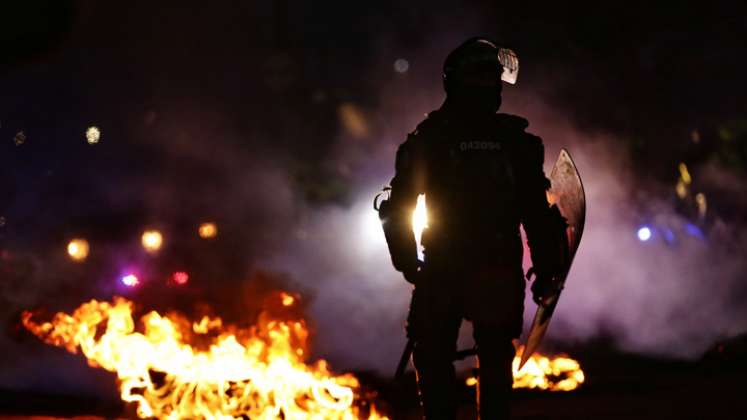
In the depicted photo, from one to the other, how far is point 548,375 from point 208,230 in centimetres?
944

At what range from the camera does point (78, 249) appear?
14.3 m

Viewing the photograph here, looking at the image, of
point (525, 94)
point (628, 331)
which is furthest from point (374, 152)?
point (628, 331)

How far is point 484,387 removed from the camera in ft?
8.23

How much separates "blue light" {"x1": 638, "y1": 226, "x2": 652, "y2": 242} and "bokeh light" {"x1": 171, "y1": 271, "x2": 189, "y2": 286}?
9.06m

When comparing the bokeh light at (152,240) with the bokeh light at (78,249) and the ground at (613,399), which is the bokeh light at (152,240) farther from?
the ground at (613,399)

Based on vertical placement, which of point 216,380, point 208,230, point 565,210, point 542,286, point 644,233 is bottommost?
point 542,286

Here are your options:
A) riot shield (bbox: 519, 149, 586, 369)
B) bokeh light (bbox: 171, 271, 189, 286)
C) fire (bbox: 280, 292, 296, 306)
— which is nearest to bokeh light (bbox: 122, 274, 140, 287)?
bokeh light (bbox: 171, 271, 189, 286)

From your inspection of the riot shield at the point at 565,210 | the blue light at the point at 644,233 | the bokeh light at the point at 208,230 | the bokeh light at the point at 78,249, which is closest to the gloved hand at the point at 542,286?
the riot shield at the point at 565,210

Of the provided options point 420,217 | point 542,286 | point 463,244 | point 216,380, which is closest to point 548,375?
point 216,380

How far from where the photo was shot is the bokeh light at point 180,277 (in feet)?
46.2

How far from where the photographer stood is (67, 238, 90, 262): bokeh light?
1391 cm

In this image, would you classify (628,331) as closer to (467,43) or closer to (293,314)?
(293,314)

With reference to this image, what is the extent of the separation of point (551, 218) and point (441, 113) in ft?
2.03

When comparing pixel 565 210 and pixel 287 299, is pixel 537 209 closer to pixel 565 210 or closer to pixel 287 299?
pixel 565 210
